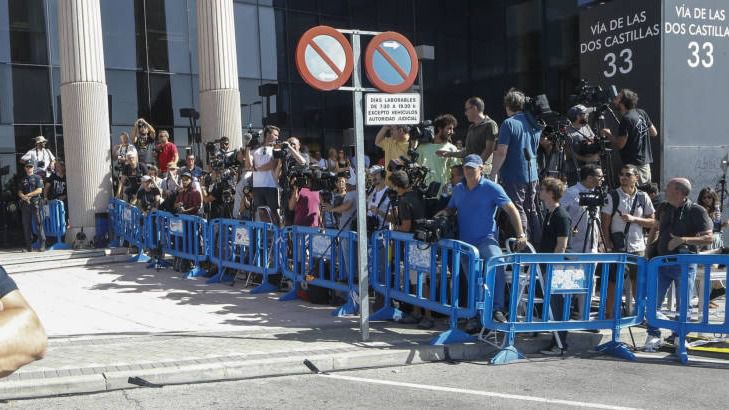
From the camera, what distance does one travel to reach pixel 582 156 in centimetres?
986

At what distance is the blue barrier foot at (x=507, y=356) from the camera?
23.7 feet

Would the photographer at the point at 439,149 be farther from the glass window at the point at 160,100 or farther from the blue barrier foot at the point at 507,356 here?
the glass window at the point at 160,100

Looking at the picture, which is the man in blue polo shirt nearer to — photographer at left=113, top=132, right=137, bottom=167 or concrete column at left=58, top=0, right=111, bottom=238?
photographer at left=113, top=132, right=137, bottom=167

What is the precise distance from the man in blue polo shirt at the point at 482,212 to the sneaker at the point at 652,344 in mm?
1672

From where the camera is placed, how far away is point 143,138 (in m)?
17.3

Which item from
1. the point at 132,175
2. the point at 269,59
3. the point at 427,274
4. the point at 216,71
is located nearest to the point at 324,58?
the point at 427,274

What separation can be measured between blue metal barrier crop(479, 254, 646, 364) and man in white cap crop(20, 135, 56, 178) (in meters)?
13.4

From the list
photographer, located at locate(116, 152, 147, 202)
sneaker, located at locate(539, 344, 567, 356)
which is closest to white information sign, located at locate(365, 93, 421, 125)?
sneaker, located at locate(539, 344, 567, 356)

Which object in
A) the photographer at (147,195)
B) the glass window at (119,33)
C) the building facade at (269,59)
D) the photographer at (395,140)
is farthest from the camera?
the glass window at (119,33)

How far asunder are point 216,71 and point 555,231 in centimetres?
1289

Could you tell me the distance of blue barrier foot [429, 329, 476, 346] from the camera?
761 cm

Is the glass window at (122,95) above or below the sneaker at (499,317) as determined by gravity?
above

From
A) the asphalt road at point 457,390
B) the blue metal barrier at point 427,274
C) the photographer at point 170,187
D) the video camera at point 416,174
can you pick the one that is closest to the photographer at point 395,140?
the video camera at point 416,174

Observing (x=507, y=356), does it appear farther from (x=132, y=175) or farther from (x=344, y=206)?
(x=132, y=175)
